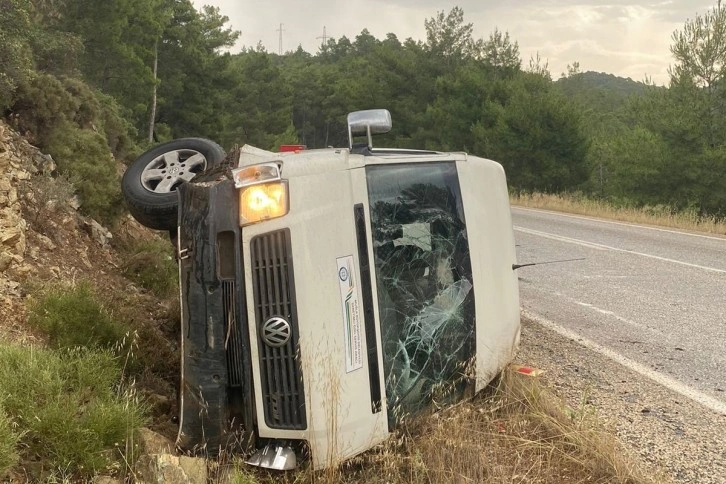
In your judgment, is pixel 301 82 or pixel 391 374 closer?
pixel 391 374

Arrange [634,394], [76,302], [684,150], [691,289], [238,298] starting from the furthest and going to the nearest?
[684,150], [691,289], [634,394], [76,302], [238,298]

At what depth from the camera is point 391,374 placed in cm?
282

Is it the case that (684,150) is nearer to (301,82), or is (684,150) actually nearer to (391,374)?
(391,374)

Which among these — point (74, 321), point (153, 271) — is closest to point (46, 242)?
point (153, 271)

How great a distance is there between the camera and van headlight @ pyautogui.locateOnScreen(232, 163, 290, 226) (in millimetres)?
2607

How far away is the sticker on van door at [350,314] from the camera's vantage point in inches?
104

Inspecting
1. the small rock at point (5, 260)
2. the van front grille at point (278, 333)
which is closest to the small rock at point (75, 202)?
the small rock at point (5, 260)

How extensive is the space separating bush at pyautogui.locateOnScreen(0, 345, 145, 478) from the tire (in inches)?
48.8

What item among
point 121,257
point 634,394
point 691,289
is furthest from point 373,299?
point 691,289

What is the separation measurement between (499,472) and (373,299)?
3.42 ft

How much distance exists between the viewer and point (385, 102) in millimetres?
43031

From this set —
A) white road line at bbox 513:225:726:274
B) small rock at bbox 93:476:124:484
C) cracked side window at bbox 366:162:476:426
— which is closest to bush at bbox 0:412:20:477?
small rock at bbox 93:476:124:484

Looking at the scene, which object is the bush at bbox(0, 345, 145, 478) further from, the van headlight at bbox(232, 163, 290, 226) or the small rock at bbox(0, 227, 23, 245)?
the small rock at bbox(0, 227, 23, 245)

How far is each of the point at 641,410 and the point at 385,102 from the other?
134 ft
